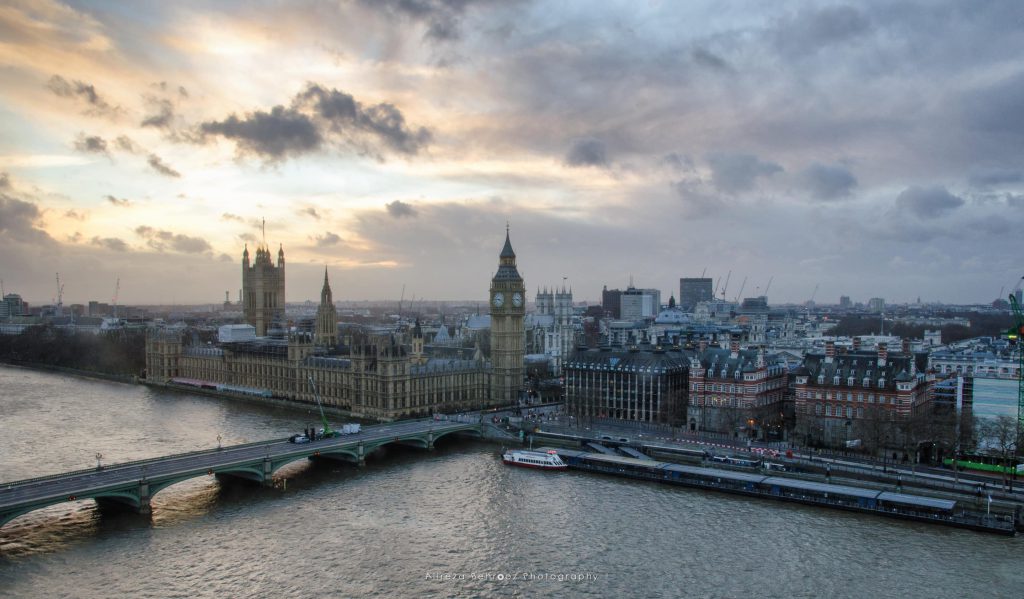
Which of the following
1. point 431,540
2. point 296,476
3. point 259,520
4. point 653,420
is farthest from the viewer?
point 653,420

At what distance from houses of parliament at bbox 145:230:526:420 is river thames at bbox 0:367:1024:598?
2486cm

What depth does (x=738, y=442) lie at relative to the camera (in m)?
69.4

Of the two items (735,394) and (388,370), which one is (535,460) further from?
(388,370)

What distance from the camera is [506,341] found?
311ft

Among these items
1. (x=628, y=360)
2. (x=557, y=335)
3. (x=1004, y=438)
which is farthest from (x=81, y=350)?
(x=1004, y=438)

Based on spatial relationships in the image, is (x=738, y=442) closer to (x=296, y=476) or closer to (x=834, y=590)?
(x=834, y=590)

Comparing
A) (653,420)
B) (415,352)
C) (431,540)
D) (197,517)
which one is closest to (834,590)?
(431,540)

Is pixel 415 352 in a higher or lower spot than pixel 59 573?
higher

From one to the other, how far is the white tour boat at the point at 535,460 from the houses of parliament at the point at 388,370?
24698 mm

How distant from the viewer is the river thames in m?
38.5

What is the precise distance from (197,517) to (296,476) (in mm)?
11885

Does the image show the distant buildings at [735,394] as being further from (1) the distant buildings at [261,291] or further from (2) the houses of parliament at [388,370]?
(1) the distant buildings at [261,291]

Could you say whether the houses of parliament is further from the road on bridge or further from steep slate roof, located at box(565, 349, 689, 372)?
the road on bridge

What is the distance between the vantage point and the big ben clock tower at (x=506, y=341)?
9494 centimetres
